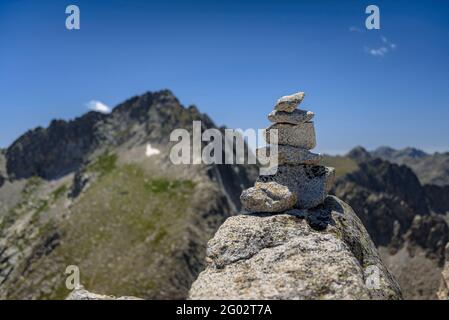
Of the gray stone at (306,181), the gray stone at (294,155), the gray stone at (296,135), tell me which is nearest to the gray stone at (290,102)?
the gray stone at (296,135)

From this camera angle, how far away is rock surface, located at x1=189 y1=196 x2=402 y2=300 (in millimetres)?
19641

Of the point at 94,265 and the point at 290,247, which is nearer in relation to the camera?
the point at 290,247

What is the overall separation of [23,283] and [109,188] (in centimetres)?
4803

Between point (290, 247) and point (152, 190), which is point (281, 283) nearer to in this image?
point (290, 247)

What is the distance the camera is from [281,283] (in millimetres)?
19859

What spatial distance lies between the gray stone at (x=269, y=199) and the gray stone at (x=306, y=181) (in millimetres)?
1136

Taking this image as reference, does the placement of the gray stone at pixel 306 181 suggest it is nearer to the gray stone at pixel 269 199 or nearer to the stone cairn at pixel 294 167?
the stone cairn at pixel 294 167

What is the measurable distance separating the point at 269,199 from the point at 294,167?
3827 mm

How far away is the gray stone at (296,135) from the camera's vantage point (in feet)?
99.0

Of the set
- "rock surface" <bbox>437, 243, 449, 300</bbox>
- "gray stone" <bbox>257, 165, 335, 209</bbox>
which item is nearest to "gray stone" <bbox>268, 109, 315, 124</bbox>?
"gray stone" <bbox>257, 165, 335, 209</bbox>

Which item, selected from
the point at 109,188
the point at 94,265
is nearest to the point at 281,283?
the point at 94,265

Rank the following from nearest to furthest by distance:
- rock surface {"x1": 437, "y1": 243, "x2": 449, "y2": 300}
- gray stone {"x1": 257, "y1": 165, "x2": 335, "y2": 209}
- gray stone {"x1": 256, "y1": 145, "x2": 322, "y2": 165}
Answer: rock surface {"x1": 437, "y1": 243, "x2": 449, "y2": 300}, gray stone {"x1": 257, "y1": 165, "x2": 335, "y2": 209}, gray stone {"x1": 256, "y1": 145, "x2": 322, "y2": 165}

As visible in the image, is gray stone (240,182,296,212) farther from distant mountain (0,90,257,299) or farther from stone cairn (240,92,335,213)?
distant mountain (0,90,257,299)
